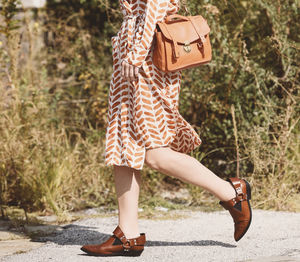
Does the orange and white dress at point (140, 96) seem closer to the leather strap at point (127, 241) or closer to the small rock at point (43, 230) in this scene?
the leather strap at point (127, 241)

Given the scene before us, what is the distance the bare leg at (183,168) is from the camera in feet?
8.88

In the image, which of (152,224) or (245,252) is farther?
(152,224)

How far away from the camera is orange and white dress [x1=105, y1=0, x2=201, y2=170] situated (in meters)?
2.60

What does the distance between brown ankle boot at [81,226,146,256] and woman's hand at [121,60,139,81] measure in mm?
779

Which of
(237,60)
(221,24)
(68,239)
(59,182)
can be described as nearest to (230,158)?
(237,60)

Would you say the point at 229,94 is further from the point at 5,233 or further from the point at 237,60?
the point at 5,233

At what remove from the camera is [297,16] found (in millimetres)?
4562

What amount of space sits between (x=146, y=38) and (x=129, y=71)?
0.17 m

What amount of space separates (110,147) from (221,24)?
7.26ft

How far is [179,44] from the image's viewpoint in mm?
2600

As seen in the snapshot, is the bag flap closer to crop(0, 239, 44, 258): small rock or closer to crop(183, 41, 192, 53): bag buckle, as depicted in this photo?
crop(183, 41, 192, 53): bag buckle

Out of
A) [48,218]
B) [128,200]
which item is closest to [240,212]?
[128,200]

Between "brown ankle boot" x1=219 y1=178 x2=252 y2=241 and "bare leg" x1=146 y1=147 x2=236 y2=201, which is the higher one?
"bare leg" x1=146 y1=147 x2=236 y2=201

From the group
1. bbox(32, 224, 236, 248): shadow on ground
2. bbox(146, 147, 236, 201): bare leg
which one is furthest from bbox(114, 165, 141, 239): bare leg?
bbox(32, 224, 236, 248): shadow on ground
